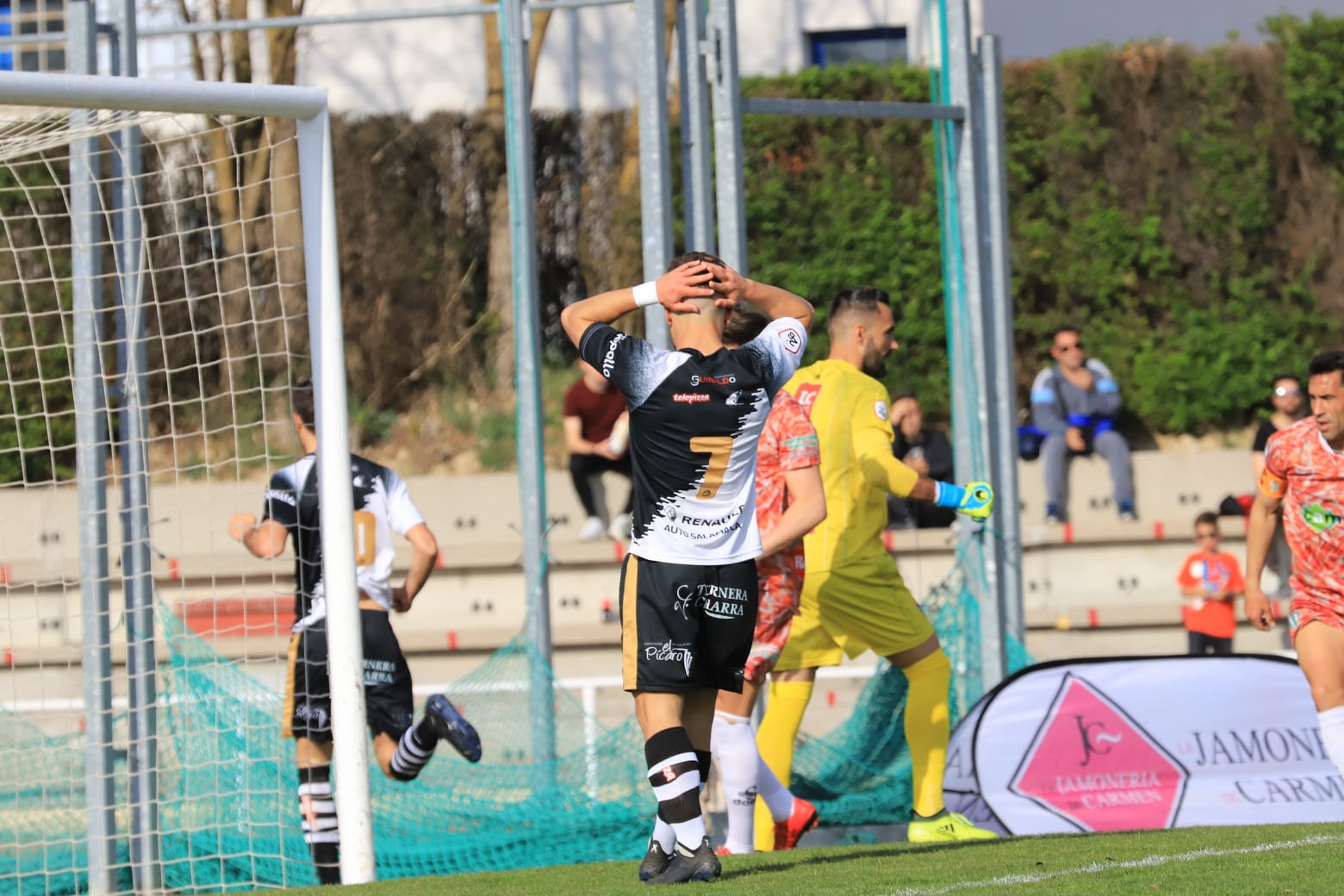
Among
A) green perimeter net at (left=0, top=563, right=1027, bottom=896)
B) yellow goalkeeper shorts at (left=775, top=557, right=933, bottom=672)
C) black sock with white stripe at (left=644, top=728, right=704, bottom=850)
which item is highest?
yellow goalkeeper shorts at (left=775, top=557, right=933, bottom=672)

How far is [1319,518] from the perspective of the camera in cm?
671

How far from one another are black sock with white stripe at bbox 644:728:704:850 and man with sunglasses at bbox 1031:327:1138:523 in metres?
7.88

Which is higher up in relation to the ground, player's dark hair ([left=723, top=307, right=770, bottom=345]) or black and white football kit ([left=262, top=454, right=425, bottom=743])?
player's dark hair ([left=723, top=307, right=770, bottom=345])

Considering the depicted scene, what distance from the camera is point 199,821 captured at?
295 inches

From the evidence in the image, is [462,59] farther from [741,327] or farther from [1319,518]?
[1319,518]

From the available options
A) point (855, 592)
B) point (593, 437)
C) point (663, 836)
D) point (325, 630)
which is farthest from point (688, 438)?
point (593, 437)

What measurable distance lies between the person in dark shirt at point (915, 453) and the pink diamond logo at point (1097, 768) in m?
3.81

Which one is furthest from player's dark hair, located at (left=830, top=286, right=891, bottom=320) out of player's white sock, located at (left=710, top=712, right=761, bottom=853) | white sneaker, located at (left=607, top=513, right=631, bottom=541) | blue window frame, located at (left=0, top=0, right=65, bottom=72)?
blue window frame, located at (left=0, top=0, right=65, bottom=72)

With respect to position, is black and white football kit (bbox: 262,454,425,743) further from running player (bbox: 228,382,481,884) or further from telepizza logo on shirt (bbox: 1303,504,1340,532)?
telepizza logo on shirt (bbox: 1303,504,1340,532)

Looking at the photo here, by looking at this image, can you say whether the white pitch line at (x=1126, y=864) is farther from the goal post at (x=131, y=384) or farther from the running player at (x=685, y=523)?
the goal post at (x=131, y=384)

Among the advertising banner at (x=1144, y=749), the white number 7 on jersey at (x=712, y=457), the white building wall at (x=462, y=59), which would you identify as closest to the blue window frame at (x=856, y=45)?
the white building wall at (x=462, y=59)

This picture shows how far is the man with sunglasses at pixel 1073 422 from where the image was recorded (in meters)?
12.7

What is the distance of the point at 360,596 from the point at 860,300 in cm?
237

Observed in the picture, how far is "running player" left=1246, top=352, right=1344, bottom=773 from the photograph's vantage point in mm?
6645
